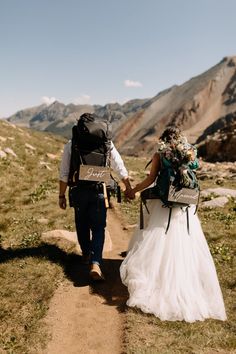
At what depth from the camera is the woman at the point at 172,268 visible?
8.05 m

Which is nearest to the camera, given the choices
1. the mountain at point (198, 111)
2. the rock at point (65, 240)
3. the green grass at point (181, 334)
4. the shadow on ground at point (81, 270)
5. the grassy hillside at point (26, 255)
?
the green grass at point (181, 334)

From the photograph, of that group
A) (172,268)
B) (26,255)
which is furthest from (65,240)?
(172,268)

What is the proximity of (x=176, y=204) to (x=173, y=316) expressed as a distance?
239cm

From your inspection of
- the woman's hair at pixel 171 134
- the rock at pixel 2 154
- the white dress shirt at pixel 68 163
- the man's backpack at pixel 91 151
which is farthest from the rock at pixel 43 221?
the rock at pixel 2 154

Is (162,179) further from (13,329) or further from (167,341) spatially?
(13,329)

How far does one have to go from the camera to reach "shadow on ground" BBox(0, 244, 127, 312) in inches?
365

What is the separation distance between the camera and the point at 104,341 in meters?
7.50

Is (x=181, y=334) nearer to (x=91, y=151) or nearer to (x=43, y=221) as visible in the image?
(x=91, y=151)

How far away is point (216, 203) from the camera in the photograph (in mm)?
17406

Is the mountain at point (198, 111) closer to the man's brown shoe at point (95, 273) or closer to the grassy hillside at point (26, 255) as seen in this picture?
the grassy hillside at point (26, 255)

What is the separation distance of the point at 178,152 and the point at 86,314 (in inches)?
→ 161

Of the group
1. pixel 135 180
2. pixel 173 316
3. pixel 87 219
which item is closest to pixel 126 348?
pixel 173 316

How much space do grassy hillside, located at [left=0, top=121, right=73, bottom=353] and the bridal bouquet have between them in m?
4.27

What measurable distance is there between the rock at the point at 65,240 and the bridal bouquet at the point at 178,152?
479cm
